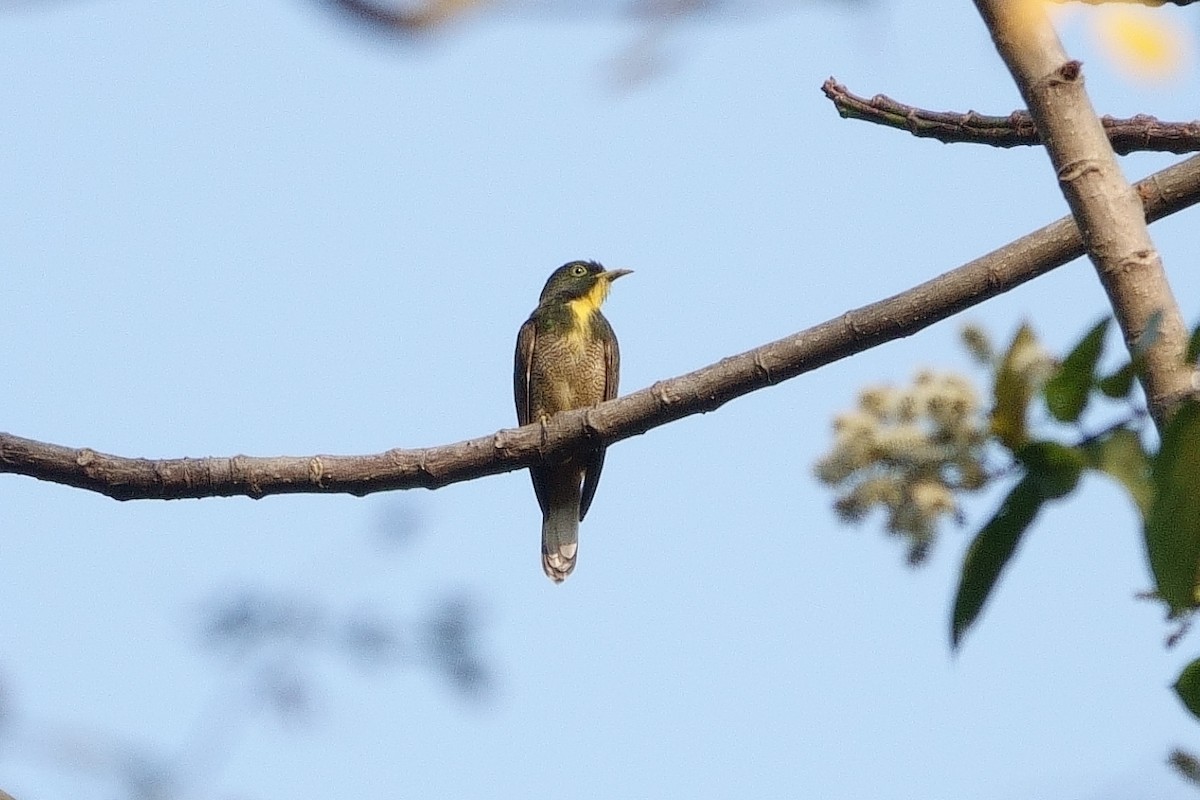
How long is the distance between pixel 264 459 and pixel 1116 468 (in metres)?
2.97

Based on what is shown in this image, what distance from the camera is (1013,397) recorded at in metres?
1.28

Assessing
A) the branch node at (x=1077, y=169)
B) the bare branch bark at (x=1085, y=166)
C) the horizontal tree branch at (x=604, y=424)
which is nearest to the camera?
the bare branch bark at (x=1085, y=166)

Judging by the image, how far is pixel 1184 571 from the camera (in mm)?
1116

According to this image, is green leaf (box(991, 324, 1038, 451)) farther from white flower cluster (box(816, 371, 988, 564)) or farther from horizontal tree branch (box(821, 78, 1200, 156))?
horizontal tree branch (box(821, 78, 1200, 156))

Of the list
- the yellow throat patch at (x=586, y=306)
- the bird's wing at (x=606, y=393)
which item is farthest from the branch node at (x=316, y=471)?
the yellow throat patch at (x=586, y=306)

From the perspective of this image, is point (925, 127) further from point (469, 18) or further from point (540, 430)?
point (469, 18)

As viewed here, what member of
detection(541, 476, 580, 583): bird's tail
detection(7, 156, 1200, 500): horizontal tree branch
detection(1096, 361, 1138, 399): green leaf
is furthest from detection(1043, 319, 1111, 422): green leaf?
detection(541, 476, 580, 583): bird's tail

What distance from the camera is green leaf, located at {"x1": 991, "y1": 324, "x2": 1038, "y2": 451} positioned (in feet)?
4.17

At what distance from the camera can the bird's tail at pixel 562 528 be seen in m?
8.10

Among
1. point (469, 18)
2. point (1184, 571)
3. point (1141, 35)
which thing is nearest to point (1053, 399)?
point (1184, 571)

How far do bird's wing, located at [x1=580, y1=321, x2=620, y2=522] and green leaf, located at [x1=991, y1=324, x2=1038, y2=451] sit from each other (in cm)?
653

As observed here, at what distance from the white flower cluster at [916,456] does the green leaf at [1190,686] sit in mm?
233

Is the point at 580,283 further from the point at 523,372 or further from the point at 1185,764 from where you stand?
the point at 1185,764

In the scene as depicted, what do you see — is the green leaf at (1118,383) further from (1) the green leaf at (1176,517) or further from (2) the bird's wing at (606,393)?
→ (2) the bird's wing at (606,393)
